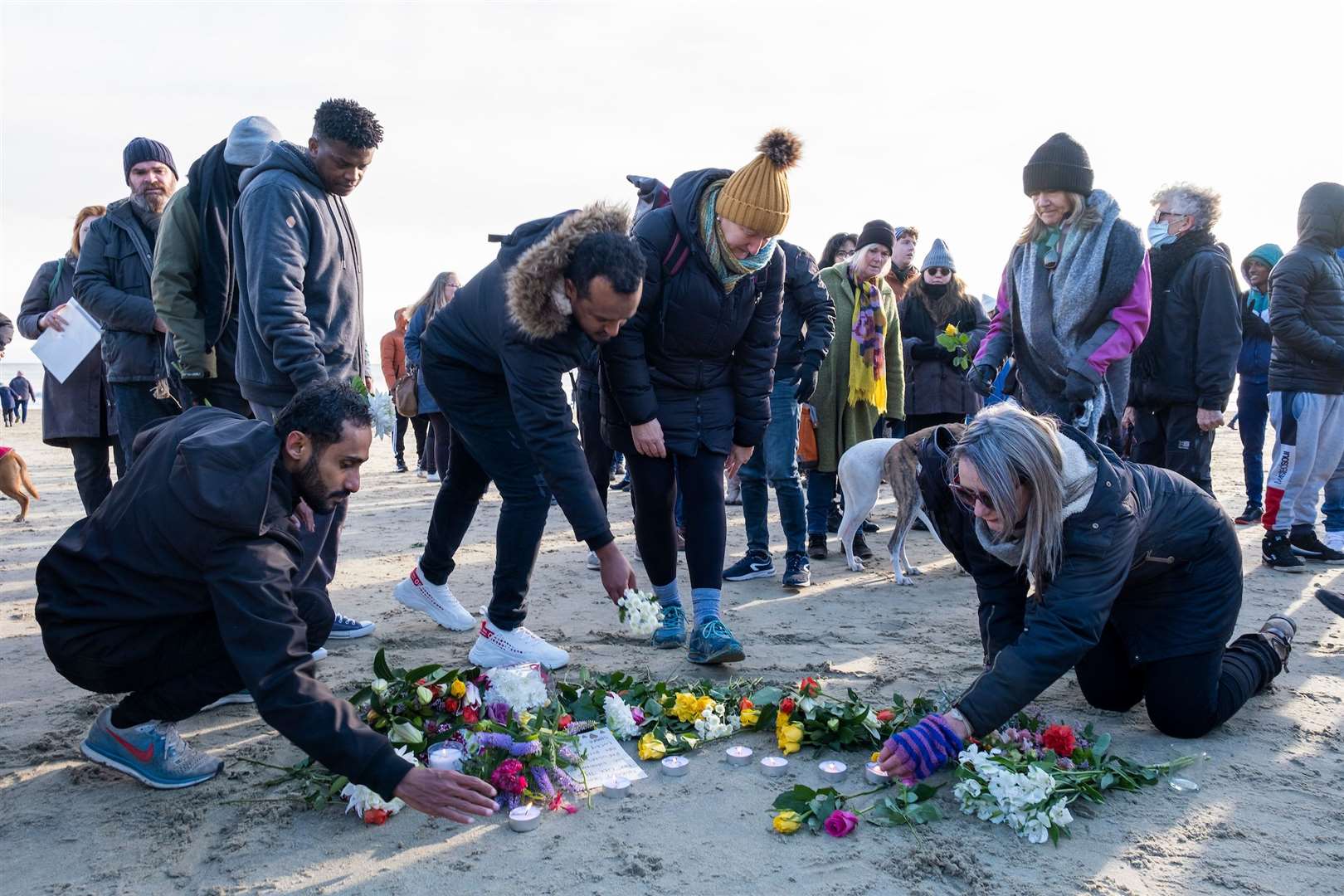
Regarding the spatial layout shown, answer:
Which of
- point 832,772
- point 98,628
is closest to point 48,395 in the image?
point 98,628

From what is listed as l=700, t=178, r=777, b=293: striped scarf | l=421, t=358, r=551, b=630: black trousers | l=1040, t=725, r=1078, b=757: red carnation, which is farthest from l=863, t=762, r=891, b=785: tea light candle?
l=700, t=178, r=777, b=293: striped scarf

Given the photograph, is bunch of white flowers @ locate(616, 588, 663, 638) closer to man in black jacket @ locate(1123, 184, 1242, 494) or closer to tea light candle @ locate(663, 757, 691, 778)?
tea light candle @ locate(663, 757, 691, 778)

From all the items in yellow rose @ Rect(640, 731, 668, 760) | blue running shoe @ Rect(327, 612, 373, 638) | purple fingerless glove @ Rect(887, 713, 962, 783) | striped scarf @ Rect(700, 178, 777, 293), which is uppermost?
striped scarf @ Rect(700, 178, 777, 293)

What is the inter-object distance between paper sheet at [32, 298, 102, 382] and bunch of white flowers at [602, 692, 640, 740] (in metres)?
3.60

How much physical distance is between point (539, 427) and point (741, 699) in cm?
117

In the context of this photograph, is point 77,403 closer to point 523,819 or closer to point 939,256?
point 523,819

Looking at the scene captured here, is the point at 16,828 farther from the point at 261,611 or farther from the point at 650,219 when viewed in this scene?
the point at 650,219

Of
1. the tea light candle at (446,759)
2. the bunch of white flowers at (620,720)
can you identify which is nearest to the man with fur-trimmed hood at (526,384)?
the bunch of white flowers at (620,720)

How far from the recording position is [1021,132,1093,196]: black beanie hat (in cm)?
416

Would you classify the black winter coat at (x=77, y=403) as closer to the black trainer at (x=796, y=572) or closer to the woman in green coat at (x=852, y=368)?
the black trainer at (x=796, y=572)

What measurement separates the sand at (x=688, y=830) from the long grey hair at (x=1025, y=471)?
2.50ft

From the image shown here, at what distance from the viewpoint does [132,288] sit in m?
4.73

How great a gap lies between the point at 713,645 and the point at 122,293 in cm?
324

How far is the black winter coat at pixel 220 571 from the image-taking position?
2.31 meters
